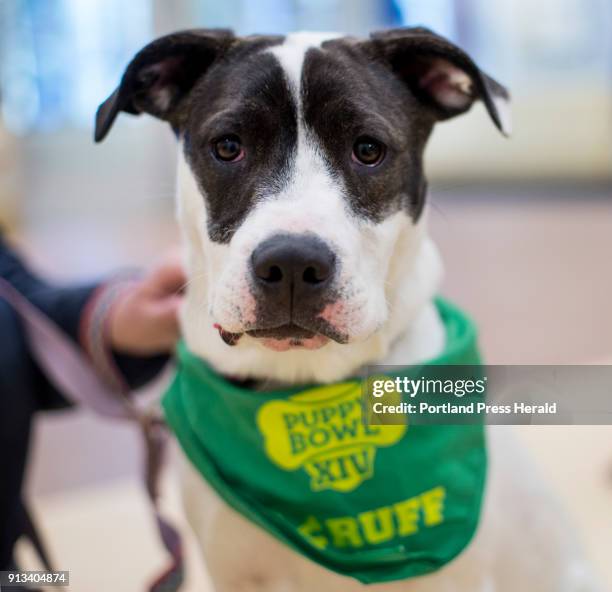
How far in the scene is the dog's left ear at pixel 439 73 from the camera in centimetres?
162

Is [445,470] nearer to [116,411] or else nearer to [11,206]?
[116,411]

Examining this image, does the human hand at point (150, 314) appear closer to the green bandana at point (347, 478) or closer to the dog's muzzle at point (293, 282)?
the green bandana at point (347, 478)

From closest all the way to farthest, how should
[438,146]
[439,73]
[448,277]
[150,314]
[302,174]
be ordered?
[302,174] → [439,73] → [150,314] → [448,277] → [438,146]

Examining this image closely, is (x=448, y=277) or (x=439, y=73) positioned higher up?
(x=439, y=73)

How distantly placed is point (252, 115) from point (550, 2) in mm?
8687

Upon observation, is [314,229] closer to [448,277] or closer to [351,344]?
[351,344]

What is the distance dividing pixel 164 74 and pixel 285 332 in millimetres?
689

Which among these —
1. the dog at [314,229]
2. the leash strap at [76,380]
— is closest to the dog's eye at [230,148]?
the dog at [314,229]

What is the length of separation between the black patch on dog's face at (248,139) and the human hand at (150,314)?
0.46 m

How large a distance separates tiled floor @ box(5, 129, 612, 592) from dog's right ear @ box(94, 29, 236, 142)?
0.74ft

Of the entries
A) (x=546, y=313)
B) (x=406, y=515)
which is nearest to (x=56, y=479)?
(x=406, y=515)

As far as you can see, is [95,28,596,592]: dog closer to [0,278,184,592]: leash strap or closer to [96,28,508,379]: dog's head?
[96,28,508,379]: dog's head

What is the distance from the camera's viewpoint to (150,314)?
204 centimetres

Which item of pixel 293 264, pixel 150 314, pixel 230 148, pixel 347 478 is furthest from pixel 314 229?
pixel 150 314
